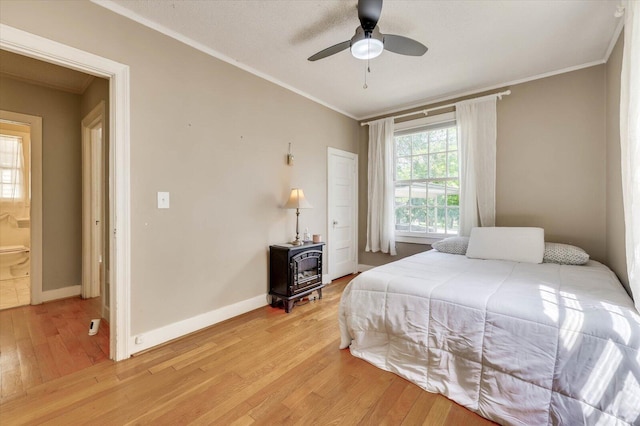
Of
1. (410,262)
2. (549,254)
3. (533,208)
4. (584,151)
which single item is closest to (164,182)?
(410,262)

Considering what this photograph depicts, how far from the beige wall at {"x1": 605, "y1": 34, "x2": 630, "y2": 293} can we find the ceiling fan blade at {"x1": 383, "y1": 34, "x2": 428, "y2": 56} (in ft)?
5.60

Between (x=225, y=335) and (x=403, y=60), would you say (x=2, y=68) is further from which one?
(x=403, y=60)

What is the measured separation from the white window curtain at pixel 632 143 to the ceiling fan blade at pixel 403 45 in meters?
1.13

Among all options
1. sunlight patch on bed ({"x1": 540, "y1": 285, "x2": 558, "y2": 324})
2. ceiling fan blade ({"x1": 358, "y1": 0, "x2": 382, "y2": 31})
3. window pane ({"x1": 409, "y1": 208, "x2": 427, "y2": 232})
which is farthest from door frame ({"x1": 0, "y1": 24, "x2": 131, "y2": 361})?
window pane ({"x1": 409, "y1": 208, "x2": 427, "y2": 232})

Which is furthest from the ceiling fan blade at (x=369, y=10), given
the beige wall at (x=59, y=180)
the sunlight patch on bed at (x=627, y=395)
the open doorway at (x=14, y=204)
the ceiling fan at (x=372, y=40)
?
the open doorway at (x=14, y=204)

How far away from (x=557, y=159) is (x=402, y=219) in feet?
6.34

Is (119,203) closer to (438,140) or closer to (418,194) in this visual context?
(418,194)

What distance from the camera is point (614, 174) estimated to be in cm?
244

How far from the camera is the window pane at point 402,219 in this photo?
418 centimetres

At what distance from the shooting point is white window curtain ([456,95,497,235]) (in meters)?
3.36

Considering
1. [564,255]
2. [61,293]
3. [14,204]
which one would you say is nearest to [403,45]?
[564,255]

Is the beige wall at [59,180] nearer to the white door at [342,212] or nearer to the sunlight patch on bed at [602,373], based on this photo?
the white door at [342,212]

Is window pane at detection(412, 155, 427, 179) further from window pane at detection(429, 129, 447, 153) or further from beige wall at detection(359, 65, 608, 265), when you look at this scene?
beige wall at detection(359, 65, 608, 265)

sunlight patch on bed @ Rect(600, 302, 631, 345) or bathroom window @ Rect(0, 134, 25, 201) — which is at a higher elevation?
bathroom window @ Rect(0, 134, 25, 201)
